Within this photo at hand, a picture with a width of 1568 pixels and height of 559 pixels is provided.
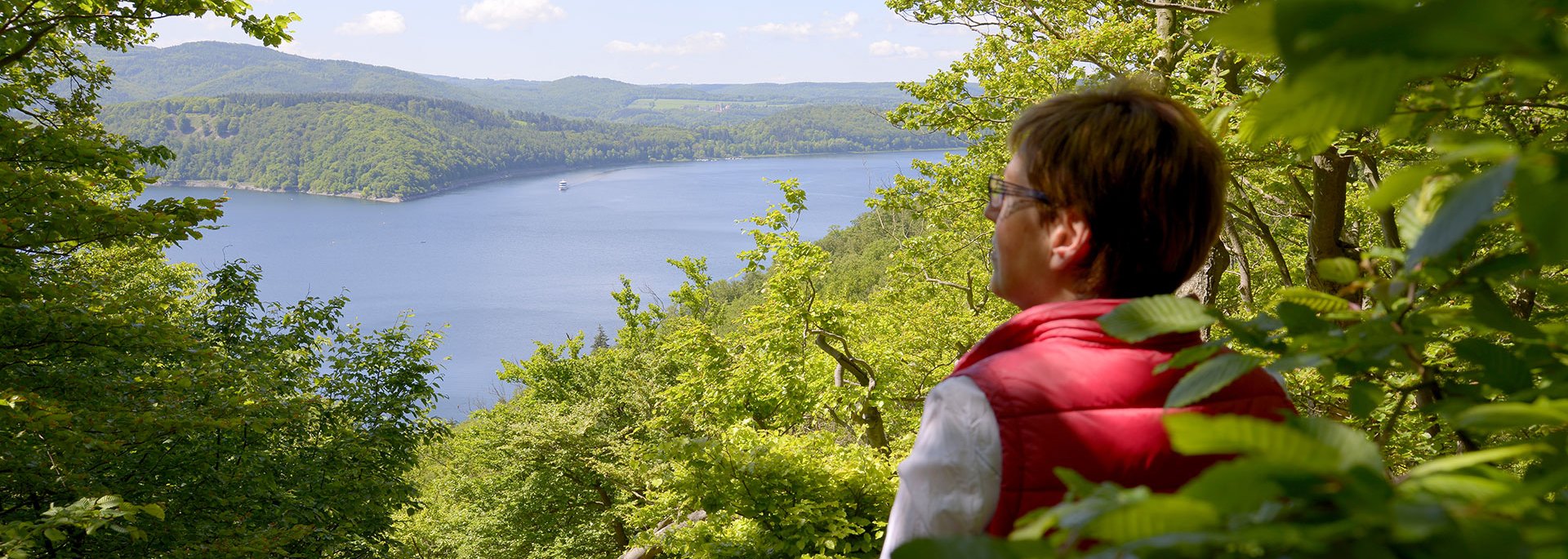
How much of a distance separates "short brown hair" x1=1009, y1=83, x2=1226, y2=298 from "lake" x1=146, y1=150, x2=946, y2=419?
132 feet

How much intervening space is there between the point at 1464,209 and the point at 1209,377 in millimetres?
255

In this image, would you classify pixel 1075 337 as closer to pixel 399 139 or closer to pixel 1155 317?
pixel 1155 317

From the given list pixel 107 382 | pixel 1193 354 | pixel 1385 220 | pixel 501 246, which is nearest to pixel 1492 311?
pixel 1193 354

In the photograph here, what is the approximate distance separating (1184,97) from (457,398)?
162 ft

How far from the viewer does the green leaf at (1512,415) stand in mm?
458

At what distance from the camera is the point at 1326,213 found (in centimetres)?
516

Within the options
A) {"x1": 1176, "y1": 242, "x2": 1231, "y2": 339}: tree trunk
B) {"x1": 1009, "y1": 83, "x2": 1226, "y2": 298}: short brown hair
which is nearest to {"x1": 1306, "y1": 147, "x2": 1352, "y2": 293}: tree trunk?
{"x1": 1176, "y1": 242, "x2": 1231, "y2": 339}: tree trunk

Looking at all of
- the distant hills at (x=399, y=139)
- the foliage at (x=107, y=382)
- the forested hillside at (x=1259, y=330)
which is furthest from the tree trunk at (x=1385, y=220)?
the distant hills at (x=399, y=139)

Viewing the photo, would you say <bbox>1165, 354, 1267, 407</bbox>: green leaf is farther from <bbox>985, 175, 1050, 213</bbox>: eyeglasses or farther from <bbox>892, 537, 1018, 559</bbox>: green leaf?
<bbox>985, 175, 1050, 213</bbox>: eyeglasses

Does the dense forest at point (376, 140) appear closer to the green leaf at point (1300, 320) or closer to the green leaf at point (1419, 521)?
the green leaf at point (1300, 320)

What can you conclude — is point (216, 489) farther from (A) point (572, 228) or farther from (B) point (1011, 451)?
(A) point (572, 228)

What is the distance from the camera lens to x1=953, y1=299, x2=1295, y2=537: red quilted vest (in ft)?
3.14

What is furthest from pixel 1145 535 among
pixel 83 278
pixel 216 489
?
pixel 83 278

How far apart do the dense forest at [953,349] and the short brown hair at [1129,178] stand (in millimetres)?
115
